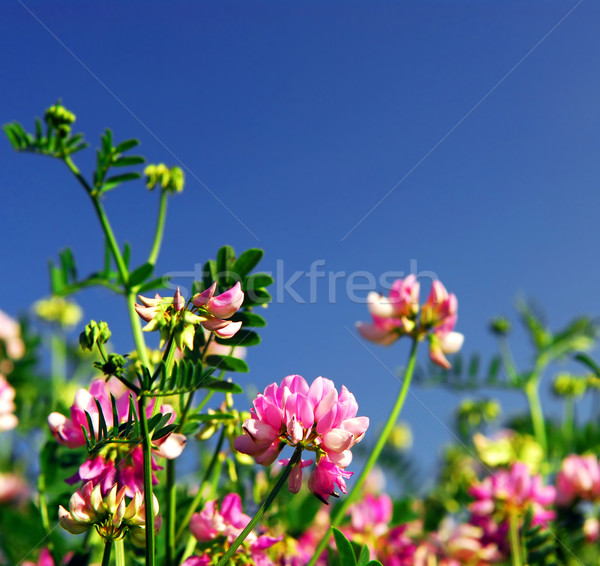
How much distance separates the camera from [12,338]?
2533 mm

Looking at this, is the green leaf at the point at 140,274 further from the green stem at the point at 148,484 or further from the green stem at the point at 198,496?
the green stem at the point at 148,484

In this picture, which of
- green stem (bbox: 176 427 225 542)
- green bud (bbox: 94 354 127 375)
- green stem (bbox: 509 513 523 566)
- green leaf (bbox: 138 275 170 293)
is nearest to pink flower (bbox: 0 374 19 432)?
green leaf (bbox: 138 275 170 293)

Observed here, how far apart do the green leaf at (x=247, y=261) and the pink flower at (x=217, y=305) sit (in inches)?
7.6

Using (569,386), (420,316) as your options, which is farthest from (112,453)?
(569,386)

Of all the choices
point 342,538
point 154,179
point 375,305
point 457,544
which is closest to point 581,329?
point 457,544

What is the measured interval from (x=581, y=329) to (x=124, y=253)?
216cm

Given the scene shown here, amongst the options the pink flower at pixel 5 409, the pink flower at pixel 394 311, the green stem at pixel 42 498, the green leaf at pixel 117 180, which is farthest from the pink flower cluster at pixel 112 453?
the pink flower at pixel 5 409

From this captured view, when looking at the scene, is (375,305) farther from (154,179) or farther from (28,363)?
(28,363)

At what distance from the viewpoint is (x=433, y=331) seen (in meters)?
1.52

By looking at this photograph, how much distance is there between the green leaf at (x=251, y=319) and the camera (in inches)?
42.5

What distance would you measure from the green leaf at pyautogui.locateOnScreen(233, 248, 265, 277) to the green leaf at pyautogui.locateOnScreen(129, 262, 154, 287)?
260mm

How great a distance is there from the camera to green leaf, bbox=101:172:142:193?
1.40 metres

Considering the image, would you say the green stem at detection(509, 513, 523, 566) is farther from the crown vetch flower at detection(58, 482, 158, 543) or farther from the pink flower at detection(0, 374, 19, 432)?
the pink flower at detection(0, 374, 19, 432)

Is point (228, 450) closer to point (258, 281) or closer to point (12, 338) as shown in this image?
point (258, 281)
